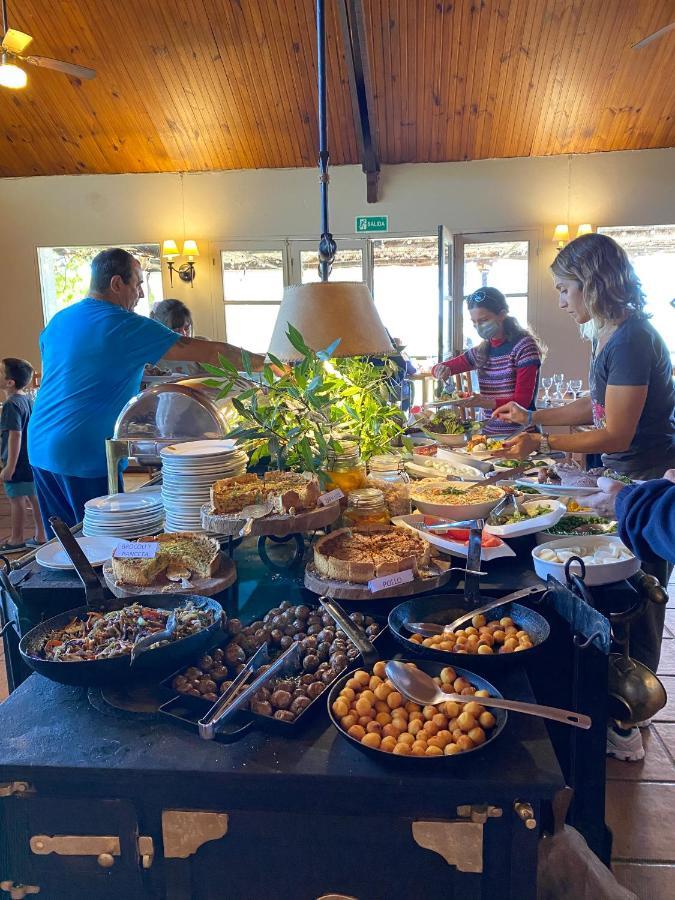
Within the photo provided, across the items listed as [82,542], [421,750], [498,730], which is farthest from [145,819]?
[82,542]

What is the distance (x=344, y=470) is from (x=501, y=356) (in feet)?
7.49

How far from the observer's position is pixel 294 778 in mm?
995

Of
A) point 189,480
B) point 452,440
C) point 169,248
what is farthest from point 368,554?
point 169,248

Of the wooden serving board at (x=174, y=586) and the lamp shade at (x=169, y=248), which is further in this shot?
the lamp shade at (x=169, y=248)

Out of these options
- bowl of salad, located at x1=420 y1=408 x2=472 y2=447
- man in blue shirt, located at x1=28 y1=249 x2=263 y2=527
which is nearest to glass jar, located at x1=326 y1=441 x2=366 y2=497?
man in blue shirt, located at x1=28 y1=249 x2=263 y2=527

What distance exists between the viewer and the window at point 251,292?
717 centimetres

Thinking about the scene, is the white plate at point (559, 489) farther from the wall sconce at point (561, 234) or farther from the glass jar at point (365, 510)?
the wall sconce at point (561, 234)

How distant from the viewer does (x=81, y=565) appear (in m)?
1.44

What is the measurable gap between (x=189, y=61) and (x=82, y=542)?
545 centimetres

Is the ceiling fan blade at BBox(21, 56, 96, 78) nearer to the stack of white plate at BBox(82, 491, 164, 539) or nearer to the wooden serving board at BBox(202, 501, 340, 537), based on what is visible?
the stack of white plate at BBox(82, 491, 164, 539)

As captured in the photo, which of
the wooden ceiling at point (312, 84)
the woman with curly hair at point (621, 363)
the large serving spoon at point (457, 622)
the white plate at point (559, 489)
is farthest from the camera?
the wooden ceiling at point (312, 84)

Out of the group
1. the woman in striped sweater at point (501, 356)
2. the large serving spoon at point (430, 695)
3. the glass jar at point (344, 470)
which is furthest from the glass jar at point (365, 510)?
the woman in striped sweater at point (501, 356)

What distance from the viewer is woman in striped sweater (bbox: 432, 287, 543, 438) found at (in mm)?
3773

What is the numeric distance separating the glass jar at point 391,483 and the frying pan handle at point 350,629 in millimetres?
535
